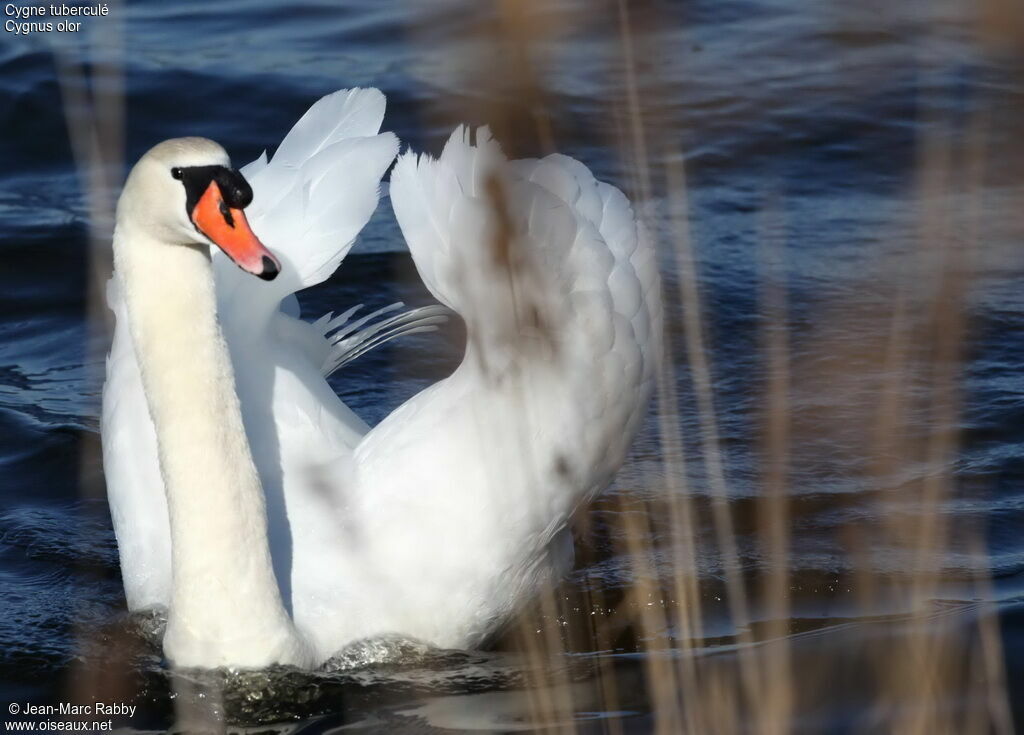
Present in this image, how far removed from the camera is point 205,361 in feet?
12.2

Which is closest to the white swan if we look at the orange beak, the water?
the orange beak

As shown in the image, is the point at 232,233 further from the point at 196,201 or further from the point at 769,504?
the point at 769,504

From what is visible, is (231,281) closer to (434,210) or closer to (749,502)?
(434,210)

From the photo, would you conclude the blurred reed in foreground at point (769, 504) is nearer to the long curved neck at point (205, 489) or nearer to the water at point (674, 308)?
the water at point (674, 308)

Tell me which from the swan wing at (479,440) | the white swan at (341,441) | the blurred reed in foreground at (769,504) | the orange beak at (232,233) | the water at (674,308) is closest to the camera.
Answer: the blurred reed in foreground at (769,504)

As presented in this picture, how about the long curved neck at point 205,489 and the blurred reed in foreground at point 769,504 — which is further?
the long curved neck at point 205,489


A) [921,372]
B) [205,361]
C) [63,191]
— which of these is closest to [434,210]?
[205,361]

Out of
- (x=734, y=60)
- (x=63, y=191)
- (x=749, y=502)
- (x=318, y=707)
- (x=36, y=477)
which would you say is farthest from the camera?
(x=734, y=60)

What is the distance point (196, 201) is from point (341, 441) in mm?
1426

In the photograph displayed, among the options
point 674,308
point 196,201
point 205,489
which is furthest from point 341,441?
point 674,308

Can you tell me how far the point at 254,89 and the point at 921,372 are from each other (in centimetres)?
510

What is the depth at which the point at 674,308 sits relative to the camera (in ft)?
23.7

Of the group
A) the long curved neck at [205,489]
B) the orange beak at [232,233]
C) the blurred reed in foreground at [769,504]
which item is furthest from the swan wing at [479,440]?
the orange beak at [232,233]

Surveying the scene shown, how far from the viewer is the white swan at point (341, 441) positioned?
361 centimetres
